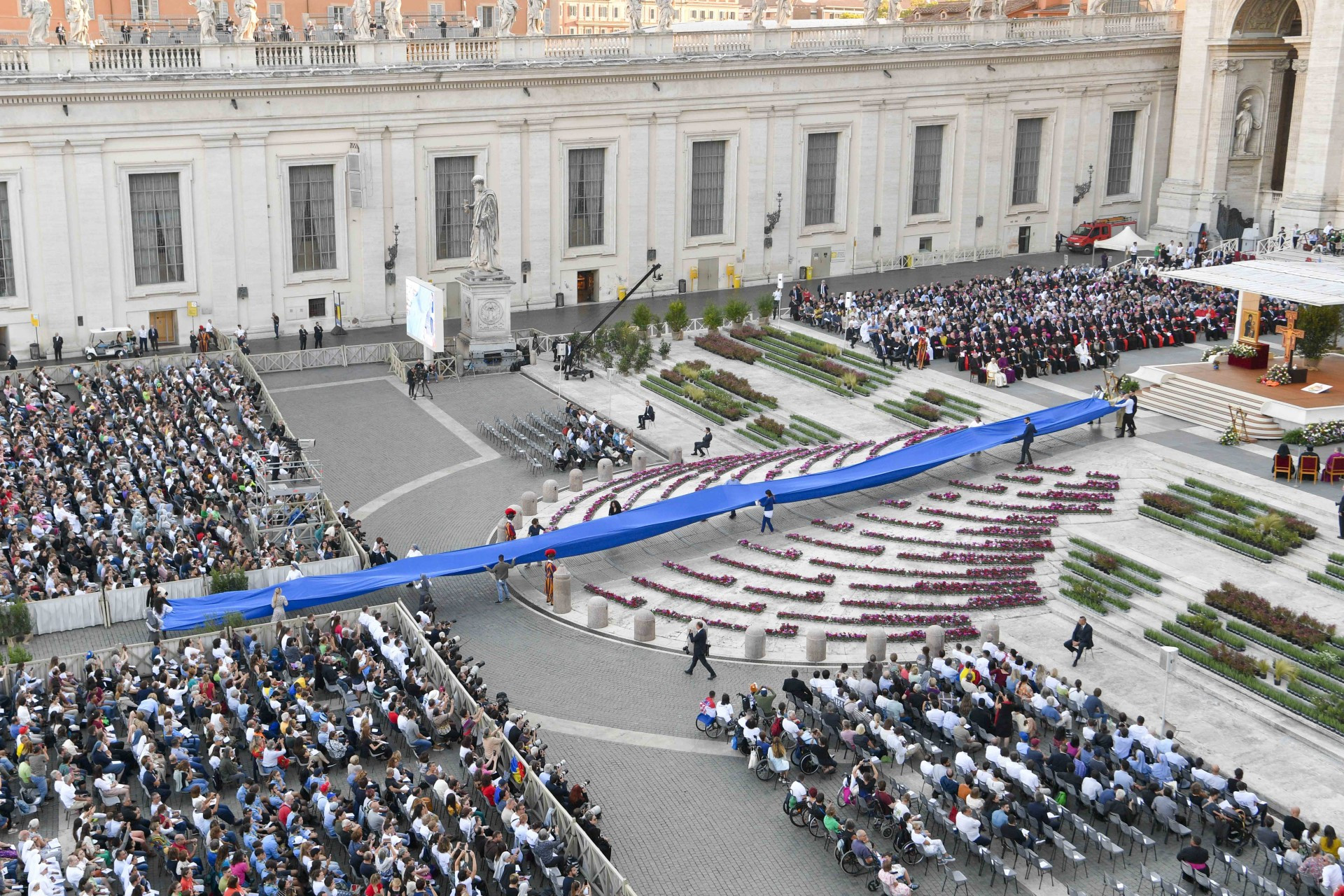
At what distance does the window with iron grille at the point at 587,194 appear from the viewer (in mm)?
68125

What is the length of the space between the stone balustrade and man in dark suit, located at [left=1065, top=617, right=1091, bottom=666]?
39.2 metres

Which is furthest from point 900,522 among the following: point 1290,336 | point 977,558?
point 1290,336

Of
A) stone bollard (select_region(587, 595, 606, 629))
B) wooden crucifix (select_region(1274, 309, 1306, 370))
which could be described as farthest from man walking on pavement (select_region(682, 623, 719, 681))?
wooden crucifix (select_region(1274, 309, 1306, 370))

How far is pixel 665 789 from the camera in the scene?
29562 millimetres

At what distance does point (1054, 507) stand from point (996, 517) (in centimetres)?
163

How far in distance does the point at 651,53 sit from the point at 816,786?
4519 cm

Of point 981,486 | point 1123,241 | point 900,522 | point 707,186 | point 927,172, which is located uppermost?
point 927,172

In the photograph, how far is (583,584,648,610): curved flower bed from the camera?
37719 mm

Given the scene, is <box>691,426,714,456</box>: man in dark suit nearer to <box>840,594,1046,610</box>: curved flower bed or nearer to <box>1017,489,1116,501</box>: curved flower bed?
<box>1017,489,1116,501</box>: curved flower bed

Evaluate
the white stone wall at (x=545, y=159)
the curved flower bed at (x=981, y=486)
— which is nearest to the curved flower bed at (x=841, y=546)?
the curved flower bed at (x=981, y=486)

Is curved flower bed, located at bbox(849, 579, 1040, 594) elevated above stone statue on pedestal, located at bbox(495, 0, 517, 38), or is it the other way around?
stone statue on pedestal, located at bbox(495, 0, 517, 38)

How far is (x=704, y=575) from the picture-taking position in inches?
1535

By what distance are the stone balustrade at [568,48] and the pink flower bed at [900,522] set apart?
30.8 meters

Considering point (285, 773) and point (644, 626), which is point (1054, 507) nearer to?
point (644, 626)
